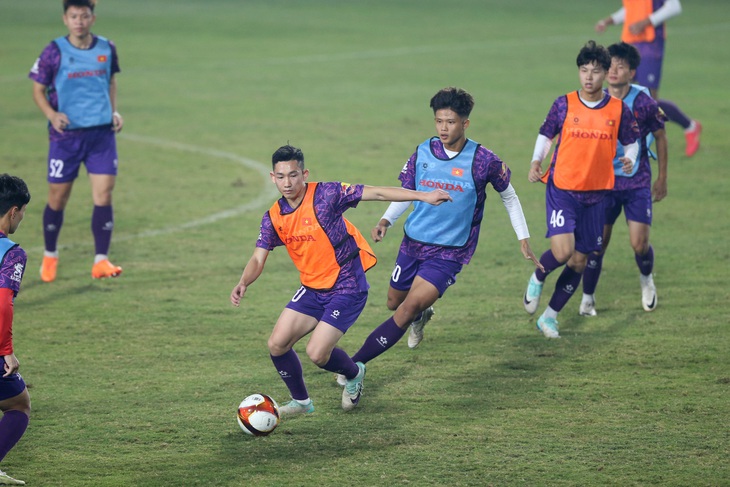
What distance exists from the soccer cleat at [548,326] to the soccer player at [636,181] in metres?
0.65

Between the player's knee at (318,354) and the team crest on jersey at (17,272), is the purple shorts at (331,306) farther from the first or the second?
the team crest on jersey at (17,272)

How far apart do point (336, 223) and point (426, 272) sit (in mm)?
892

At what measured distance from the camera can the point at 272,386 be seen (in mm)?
7410

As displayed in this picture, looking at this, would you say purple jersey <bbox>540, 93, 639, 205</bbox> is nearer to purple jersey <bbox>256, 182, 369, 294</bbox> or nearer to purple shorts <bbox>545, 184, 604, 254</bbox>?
purple shorts <bbox>545, 184, 604, 254</bbox>

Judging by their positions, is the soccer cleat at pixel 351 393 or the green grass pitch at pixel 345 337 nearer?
the green grass pitch at pixel 345 337

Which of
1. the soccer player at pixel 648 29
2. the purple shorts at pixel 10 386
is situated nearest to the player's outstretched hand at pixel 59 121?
the purple shorts at pixel 10 386

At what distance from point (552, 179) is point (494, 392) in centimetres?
203

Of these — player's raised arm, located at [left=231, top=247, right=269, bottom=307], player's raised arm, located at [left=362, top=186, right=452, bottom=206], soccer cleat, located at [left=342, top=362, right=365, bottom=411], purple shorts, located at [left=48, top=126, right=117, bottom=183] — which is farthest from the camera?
purple shorts, located at [left=48, top=126, right=117, bottom=183]

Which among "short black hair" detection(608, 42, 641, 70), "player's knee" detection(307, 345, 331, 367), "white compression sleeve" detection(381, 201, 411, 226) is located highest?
"short black hair" detection(608, 42, 641, 70)

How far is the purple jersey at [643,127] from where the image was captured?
8.70 meters

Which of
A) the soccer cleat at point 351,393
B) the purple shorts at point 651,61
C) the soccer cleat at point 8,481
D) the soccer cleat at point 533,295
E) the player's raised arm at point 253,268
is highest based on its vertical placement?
the purple shorts at point 651,61

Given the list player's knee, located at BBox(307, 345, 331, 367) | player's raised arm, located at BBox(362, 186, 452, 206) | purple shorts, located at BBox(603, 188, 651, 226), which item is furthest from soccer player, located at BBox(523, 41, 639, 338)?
player's knee, located at BBox(307, 345, 331, 367)

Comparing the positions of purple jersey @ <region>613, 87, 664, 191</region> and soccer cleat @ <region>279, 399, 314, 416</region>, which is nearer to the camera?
soccer cleat @ <region>279, 399, 314, 416</region>

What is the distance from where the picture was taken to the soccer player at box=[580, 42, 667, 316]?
28.6ft
